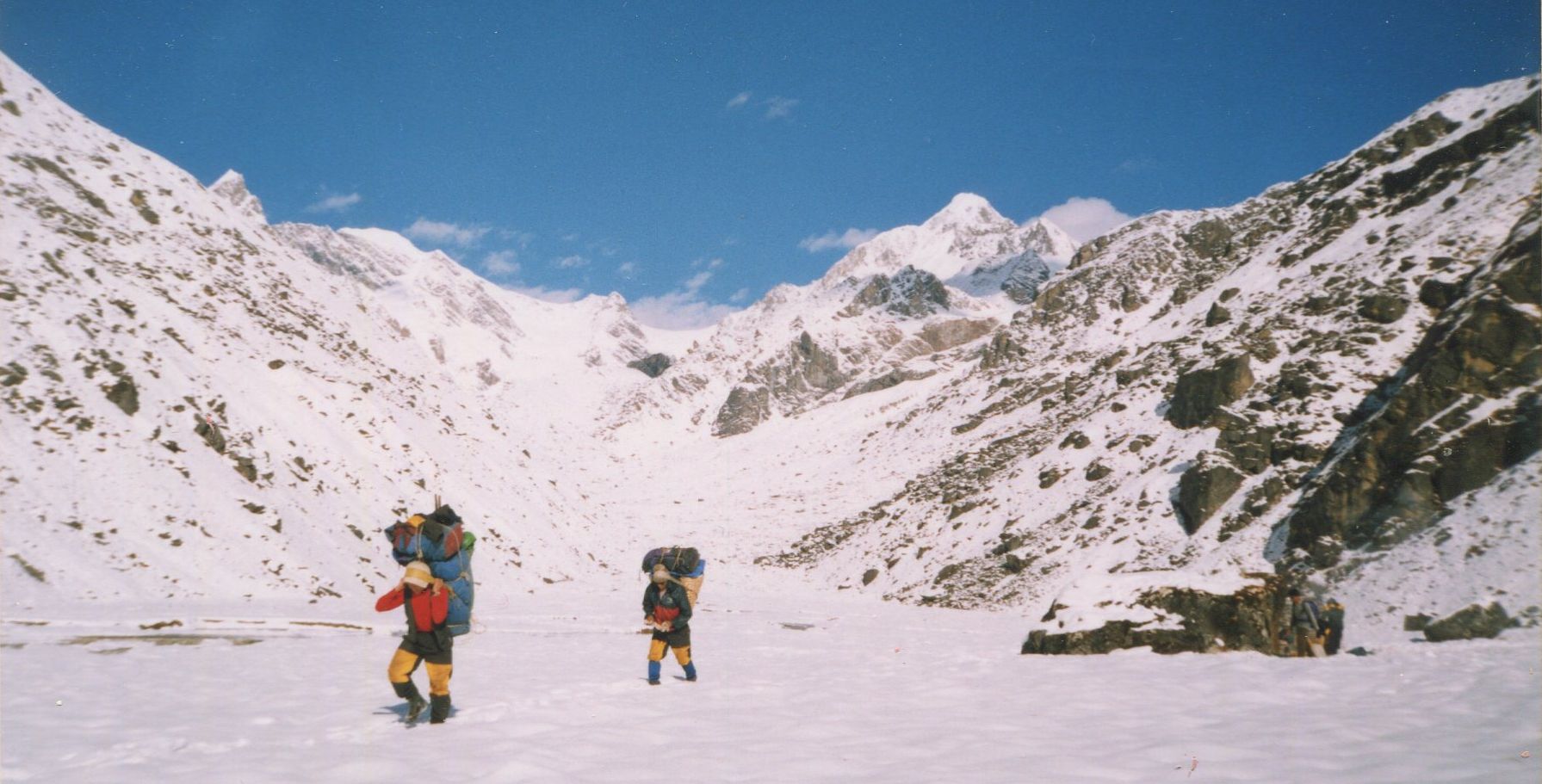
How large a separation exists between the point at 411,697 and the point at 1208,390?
118 feet

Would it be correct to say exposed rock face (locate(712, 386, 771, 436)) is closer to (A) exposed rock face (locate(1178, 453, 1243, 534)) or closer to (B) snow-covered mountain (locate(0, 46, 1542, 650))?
(B) snow-covered mountain (locate(0, 46, 1542, 650))

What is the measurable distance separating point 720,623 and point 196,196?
32.5m

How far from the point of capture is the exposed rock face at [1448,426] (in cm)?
1916

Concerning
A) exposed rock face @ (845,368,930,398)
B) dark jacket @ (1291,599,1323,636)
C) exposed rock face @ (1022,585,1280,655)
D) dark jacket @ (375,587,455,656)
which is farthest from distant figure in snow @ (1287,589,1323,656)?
exposed rock face @ (845,368,930,398)

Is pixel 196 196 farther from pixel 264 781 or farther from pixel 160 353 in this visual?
pixel 264 781

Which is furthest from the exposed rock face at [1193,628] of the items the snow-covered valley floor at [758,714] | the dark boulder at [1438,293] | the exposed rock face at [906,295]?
the exposed rock face at [906,295]

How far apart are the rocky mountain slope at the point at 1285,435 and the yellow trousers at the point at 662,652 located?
6975 mm

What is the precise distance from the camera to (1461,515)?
59.8 feet

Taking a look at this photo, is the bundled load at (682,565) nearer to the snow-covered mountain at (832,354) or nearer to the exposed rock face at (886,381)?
the exposed rock face at (886,381)

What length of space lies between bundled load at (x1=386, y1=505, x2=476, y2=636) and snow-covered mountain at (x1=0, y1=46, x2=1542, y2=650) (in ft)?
33.3

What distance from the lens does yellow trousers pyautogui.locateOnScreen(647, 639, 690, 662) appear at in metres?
9.74

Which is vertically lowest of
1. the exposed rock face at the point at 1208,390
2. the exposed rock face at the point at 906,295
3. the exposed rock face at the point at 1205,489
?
the exposed rock face at the point at 1205,489

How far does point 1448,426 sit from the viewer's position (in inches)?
802

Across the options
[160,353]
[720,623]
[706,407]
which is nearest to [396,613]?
[720,623]
